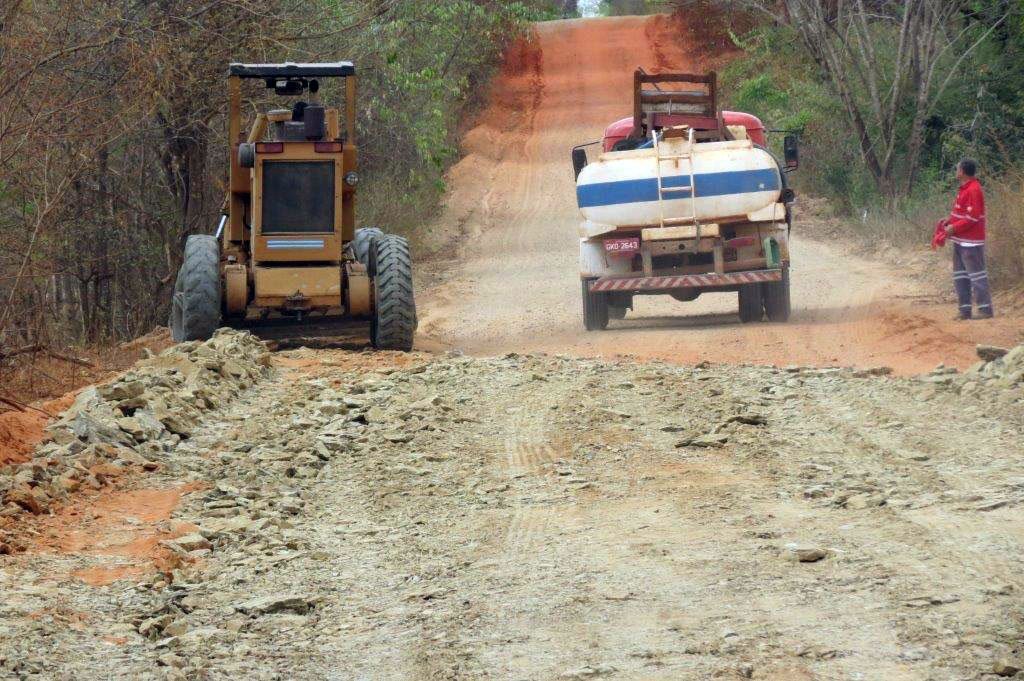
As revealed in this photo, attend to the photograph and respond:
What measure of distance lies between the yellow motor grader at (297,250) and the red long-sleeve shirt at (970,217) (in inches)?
233

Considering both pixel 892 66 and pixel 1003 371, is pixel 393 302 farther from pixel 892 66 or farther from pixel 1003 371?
pixel 892 66

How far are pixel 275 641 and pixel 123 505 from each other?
8.68 feet

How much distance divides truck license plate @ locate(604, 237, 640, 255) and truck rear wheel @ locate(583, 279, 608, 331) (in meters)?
0.74

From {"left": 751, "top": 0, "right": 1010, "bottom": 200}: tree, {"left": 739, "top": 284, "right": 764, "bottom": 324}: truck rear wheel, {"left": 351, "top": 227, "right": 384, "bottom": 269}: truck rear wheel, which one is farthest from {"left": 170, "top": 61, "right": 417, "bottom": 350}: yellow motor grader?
{"left": 751, "top": 0, "right": 1010, "bottom": 200}: tree

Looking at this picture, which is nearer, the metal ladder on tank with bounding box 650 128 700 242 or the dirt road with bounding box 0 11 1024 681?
the dirt road with bounding box 0 11 1024 681

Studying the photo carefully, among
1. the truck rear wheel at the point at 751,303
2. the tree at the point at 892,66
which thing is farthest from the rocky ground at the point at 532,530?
the tree at the point at 892,66

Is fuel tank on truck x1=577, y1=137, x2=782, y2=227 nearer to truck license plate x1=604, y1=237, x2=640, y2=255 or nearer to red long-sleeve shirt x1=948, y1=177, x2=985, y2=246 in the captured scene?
truck license plate x1=604, y1=237, x2=640, y2=255

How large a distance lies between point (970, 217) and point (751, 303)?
2.63 meters

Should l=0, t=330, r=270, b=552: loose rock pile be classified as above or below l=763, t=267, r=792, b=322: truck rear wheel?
below

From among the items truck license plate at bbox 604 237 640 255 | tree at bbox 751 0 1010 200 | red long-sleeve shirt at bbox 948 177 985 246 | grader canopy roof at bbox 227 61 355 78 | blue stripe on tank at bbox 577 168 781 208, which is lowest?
truck license plate at bbox 604 237 640 255

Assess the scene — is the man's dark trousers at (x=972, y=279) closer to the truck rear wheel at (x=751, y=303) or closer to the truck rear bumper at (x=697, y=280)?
the truck rear bumper at (x=697, y=280)

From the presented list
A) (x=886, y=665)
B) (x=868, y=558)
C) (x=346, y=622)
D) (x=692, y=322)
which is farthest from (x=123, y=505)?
(x=692, y=322)

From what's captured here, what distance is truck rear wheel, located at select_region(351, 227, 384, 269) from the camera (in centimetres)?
1381

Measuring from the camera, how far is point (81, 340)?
58.4 feet
